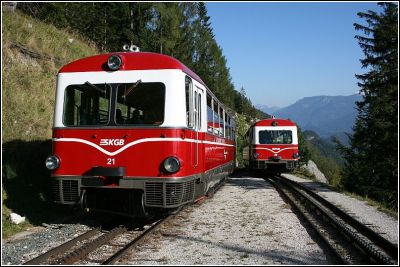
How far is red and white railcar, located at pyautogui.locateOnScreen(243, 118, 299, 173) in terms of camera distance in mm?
20859

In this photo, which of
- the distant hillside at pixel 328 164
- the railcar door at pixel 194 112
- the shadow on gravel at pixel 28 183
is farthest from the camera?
the distant hillside at pixel 328 164

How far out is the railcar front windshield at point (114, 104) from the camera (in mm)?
7672

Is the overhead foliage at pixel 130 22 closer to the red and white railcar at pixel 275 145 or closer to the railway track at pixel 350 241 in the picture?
the red and white railcar at pixel 275 145

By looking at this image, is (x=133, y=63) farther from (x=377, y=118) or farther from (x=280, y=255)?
(x=377, y=118)

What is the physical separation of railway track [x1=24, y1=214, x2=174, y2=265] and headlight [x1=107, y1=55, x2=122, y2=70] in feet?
9.37

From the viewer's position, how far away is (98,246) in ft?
21.5

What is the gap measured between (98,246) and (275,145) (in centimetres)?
1534

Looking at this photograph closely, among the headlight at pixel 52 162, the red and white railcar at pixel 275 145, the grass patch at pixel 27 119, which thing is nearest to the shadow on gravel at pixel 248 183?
the red and white railcar at pixel 275 145

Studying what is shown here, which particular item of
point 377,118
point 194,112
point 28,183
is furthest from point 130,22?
point 194,112

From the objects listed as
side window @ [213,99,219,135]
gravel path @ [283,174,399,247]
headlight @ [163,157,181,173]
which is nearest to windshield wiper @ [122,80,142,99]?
headlight @ [163,157,181,173]

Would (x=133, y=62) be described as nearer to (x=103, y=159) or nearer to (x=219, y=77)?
(x=103, y=159)

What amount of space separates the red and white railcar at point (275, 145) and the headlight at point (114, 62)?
14114 millimetres

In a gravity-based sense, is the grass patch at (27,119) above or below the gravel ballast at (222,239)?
above

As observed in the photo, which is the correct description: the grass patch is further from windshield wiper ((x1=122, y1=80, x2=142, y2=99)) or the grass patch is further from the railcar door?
→ the railcar door
